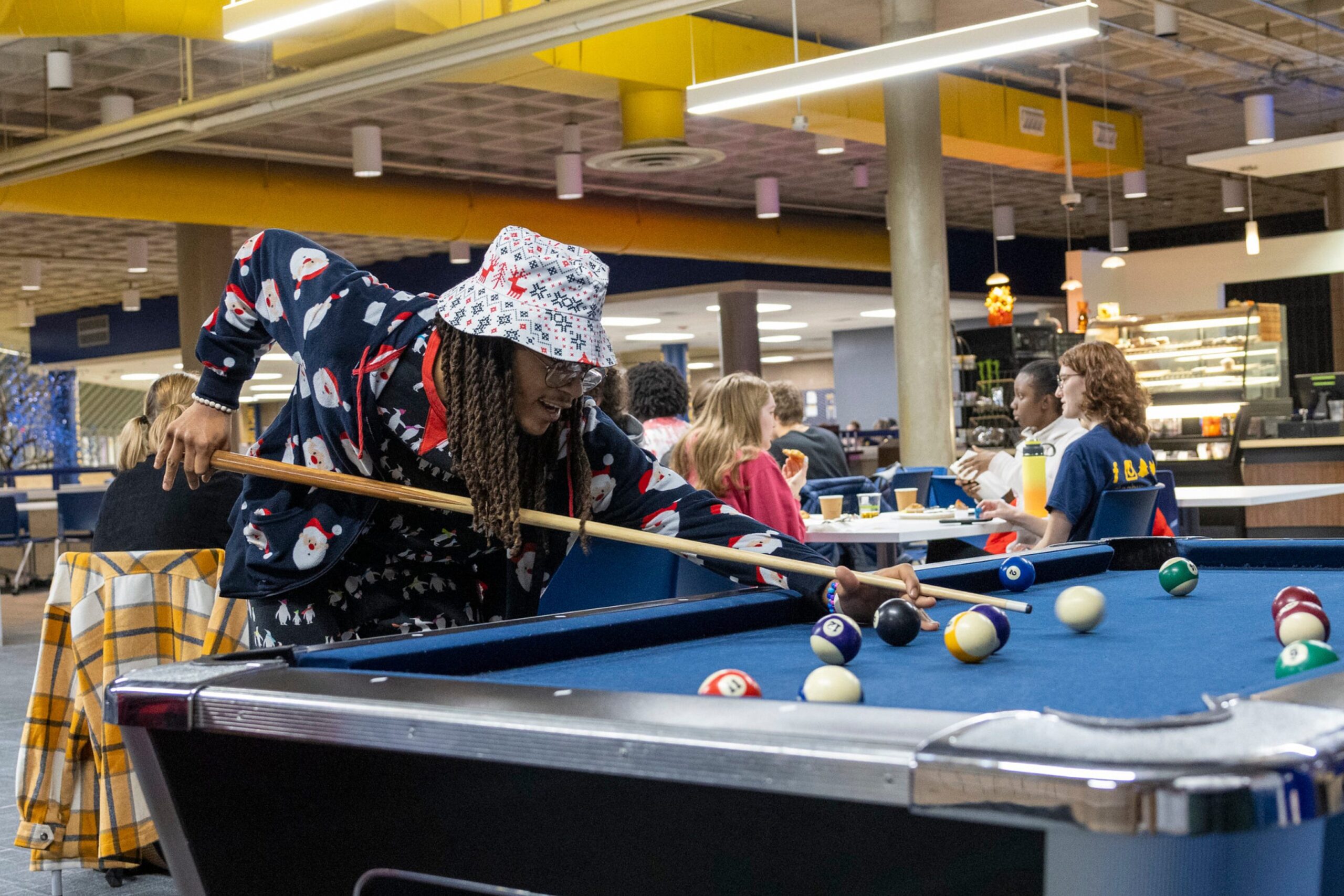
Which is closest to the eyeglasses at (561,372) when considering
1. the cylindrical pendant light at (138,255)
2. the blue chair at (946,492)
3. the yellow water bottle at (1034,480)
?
the yellow water bottle at (1034,480)

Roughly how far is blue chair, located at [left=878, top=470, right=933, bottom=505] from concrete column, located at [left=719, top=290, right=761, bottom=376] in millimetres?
8043

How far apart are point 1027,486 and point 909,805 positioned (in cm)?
421

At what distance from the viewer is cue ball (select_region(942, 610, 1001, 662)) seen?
5.59ft

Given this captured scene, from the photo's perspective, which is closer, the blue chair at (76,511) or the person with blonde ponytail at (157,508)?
the person with blonde ponytail at (157,508)

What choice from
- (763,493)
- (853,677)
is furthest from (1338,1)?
(853,677)

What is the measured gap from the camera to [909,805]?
3.07 feet

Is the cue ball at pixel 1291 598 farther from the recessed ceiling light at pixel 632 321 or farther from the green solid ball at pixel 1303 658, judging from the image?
the recessed ceiling light at pixel 632 321

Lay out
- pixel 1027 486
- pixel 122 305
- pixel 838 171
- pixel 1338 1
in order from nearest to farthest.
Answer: pixel 1027 486, pixel 1338 1, pixel 838 171, pixel 122 305

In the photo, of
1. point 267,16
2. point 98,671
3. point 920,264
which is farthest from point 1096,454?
point 920,264

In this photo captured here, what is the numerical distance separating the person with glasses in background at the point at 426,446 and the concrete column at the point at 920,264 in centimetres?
656

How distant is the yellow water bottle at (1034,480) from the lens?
4961 mm

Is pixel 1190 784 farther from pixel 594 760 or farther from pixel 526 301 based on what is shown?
pixel 526 301

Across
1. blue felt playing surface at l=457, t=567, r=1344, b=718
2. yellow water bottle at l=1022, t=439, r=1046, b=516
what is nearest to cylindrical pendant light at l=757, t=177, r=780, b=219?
yellow water bottle at l=1022, t=439, r=1046, b=516

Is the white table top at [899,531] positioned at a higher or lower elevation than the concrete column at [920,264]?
lower
